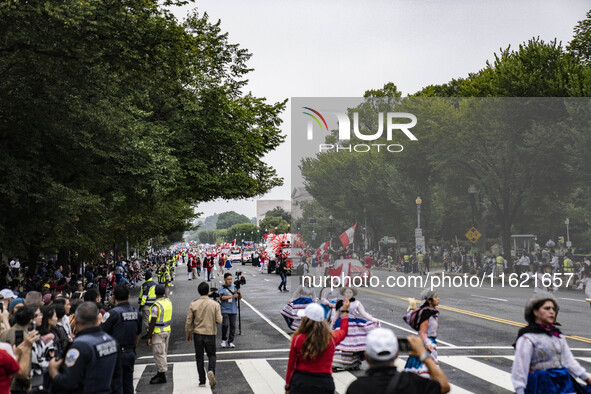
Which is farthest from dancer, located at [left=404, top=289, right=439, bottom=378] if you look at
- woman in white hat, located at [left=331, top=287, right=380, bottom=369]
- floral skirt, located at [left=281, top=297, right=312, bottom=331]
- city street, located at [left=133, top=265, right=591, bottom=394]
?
floral skirt, located at [left=281, top=297, right=312, bottom=331]

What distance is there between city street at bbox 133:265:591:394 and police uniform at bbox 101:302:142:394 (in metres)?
2.07

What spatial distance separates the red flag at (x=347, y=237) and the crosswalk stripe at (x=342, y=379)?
15.9 meters

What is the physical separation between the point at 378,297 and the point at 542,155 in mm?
15295

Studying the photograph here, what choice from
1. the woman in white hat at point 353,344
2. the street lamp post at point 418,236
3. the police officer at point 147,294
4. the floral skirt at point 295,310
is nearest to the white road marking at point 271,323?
the floral skirt at point 295,310

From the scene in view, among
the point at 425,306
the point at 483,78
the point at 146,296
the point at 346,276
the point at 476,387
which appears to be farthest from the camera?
the point at 483,78

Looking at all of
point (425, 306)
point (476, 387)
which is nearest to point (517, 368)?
point (425, 306)

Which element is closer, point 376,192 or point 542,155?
point 376,192

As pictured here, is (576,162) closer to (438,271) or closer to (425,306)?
(438,271)

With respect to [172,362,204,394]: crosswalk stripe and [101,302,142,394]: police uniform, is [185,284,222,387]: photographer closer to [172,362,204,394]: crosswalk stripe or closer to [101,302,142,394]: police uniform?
[172,362,204,394]: crosswalk stripe

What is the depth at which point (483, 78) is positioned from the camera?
47.3 metres

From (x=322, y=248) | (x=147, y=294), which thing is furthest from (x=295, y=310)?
(x=322, y=248)

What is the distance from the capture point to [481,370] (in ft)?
38.1

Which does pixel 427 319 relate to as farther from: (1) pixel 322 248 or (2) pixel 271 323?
(1) pixel 322 248

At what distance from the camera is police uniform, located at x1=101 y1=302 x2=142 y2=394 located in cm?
850
